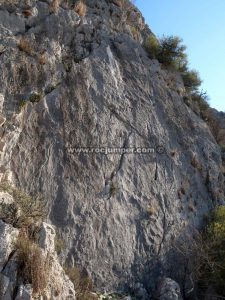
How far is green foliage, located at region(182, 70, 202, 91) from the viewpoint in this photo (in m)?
18.5

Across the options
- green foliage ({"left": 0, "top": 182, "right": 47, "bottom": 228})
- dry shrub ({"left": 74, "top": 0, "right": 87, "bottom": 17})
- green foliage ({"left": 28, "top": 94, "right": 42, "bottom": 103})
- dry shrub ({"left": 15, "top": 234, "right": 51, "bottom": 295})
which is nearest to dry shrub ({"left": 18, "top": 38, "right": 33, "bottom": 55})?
green foliage ({"left": 28, "top": 94, "right": 42, "bottom": 103})

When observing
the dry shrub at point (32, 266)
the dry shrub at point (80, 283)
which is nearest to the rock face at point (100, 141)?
the dry shrub at point (80, 283)

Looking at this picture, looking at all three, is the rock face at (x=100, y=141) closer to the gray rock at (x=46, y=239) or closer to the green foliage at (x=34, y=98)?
the green foliage at (x=34, y=98)

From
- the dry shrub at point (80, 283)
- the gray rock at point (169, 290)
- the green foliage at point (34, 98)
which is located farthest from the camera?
the green foliage at point (34, 98)

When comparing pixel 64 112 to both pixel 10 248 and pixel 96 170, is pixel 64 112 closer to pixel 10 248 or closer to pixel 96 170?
pixel 96 170

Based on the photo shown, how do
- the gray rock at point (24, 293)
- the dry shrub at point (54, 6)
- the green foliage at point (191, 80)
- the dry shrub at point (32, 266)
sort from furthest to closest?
the green foliage at point (191, 80)
the dry shrub at point (54, 6)
the dry shrub at point (32, 266)
the gray rock at point (24, 293)

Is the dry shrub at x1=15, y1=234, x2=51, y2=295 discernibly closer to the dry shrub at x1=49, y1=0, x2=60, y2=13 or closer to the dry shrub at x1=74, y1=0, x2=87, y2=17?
the dry shrub at x1=49, y1=0, x2=60, y2=13

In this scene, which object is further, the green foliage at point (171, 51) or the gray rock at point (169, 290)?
the green foliage at point (171, 51)

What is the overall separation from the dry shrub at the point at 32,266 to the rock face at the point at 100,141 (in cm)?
265

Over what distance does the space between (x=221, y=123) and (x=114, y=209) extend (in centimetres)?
1060

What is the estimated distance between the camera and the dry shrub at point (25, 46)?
458 inches

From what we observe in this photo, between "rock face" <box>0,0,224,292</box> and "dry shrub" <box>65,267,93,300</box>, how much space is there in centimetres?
29

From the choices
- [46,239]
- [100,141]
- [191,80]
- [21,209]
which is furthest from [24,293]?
[191,80]

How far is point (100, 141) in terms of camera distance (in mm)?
12172
